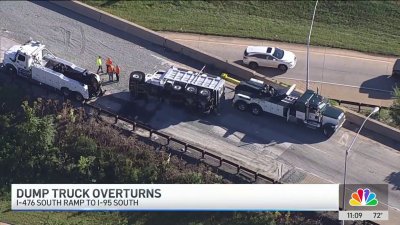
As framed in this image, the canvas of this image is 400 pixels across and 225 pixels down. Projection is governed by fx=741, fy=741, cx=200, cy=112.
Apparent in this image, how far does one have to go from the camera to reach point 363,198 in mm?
45219

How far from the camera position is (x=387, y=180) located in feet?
155

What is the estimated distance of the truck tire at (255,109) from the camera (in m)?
50.8

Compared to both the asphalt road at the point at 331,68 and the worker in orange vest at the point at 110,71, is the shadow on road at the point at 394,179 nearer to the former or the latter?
the asphalt road at the point at 331,68

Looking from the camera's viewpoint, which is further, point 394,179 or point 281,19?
point 281,19

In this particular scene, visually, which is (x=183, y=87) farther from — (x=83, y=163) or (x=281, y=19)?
(x=281, y=19)

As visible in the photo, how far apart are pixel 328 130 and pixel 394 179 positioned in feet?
17.7

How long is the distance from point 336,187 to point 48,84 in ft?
69.2

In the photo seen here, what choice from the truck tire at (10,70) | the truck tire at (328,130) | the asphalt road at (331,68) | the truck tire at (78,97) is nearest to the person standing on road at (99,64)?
the truck tire at (78,97)

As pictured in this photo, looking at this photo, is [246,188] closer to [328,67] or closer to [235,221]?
[235,221]

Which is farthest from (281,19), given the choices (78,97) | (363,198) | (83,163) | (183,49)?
(83,163)

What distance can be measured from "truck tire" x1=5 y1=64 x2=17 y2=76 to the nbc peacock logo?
25271 mm

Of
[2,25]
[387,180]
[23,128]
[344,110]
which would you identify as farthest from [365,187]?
[2,25]

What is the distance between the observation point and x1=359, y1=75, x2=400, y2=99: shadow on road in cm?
5641

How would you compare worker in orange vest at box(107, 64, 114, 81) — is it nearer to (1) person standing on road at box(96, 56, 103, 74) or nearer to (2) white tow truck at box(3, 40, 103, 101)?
(1) person standing on road at box(96, 56, 103, 74)
